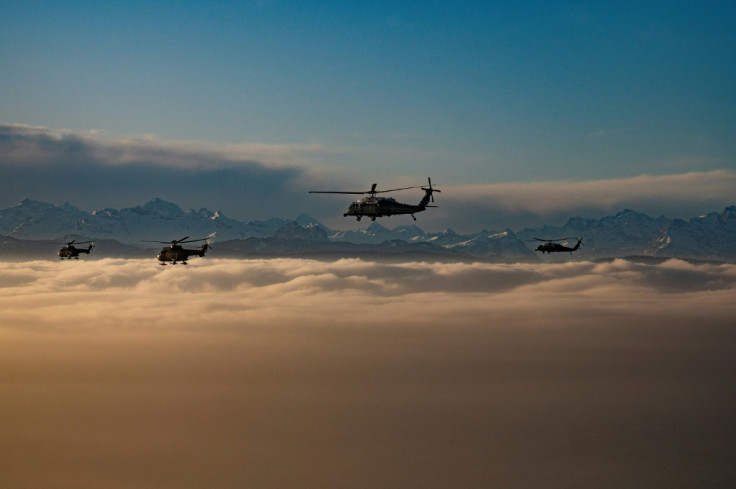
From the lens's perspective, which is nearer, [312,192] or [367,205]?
[312,192]

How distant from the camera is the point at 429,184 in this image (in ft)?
551

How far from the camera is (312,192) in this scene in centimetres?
13575

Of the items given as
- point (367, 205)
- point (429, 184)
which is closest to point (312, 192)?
point (367, 205)

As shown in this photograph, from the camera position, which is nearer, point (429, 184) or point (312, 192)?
point (312, 192)

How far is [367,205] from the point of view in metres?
162

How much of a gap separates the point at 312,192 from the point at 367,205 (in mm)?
28407

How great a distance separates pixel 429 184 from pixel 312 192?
42.4 meters

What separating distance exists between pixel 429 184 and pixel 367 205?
1798 centimetres

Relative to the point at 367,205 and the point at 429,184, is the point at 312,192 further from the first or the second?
the point at 429,184
